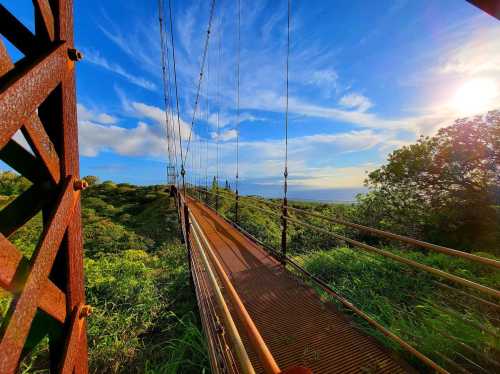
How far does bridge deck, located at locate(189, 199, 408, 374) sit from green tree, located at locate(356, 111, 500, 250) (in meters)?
4.47

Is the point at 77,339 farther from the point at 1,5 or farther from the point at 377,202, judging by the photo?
the point at 377,202

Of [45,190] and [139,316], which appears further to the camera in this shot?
[139,316]

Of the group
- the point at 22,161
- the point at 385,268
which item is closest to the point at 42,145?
the point at 22,161

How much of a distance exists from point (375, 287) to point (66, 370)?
3.81m

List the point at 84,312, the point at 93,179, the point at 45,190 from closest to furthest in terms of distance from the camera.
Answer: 1. the point at 45,190
2. the point at 84,312
3. the point at 93,179

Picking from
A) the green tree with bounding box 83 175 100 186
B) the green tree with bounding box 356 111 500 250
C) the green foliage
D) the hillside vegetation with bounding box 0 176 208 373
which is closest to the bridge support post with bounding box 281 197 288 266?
the green foliage

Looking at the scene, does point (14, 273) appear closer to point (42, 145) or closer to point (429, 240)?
point (42, 145)

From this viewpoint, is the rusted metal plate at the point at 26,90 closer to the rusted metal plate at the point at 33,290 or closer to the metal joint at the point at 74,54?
the metal joint at the point at 74,54

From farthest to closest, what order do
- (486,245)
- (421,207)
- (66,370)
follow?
(421,207)
(486,245)
(66,370)

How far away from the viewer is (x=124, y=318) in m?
3.38

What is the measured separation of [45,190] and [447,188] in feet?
25.0

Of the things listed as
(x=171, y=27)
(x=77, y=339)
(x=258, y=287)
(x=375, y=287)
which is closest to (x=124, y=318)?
(x=258, y=287)

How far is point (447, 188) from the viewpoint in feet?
20.2

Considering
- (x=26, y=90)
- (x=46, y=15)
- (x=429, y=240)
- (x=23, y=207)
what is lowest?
(x=429, y=240)
